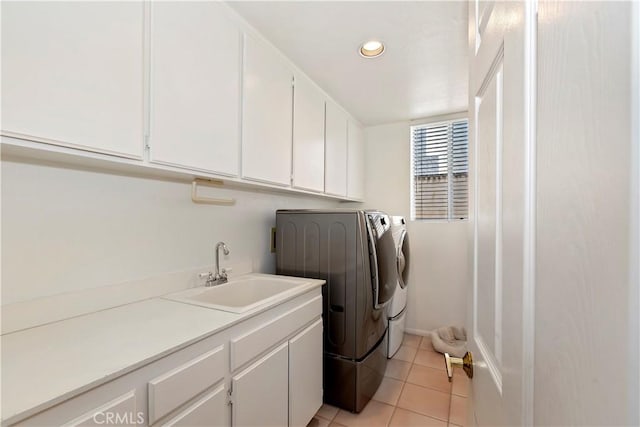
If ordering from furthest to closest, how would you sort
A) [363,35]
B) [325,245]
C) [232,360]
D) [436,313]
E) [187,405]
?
[436,313] < [325,245] < [363,35] < [232,360] < [187,405]

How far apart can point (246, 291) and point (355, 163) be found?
190 cm

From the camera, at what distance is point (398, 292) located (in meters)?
2.60

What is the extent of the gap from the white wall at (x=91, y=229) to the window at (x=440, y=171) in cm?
224

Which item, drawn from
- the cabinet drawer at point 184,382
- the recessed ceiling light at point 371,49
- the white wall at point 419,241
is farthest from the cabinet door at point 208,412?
the white wall at point 419,241

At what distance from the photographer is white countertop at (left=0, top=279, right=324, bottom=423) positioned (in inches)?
25.5

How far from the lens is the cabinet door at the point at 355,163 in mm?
2953

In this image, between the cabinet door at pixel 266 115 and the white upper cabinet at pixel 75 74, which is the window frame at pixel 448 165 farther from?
the white upper cabinet at pixel 75 74

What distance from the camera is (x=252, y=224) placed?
81.7 inches

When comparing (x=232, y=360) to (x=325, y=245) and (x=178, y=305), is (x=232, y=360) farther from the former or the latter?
(x=325, y=245)

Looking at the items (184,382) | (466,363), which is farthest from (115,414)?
(466,363)

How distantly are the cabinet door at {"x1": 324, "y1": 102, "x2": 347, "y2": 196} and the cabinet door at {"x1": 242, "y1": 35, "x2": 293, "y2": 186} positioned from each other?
23.6 inches

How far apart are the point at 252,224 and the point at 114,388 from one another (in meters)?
1.40

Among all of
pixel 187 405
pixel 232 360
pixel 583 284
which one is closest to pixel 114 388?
pixel 187 405

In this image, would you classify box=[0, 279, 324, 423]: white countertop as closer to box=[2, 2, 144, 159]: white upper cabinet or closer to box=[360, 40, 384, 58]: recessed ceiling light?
box=[2, 2, 144, 159]: white upper cabinet
